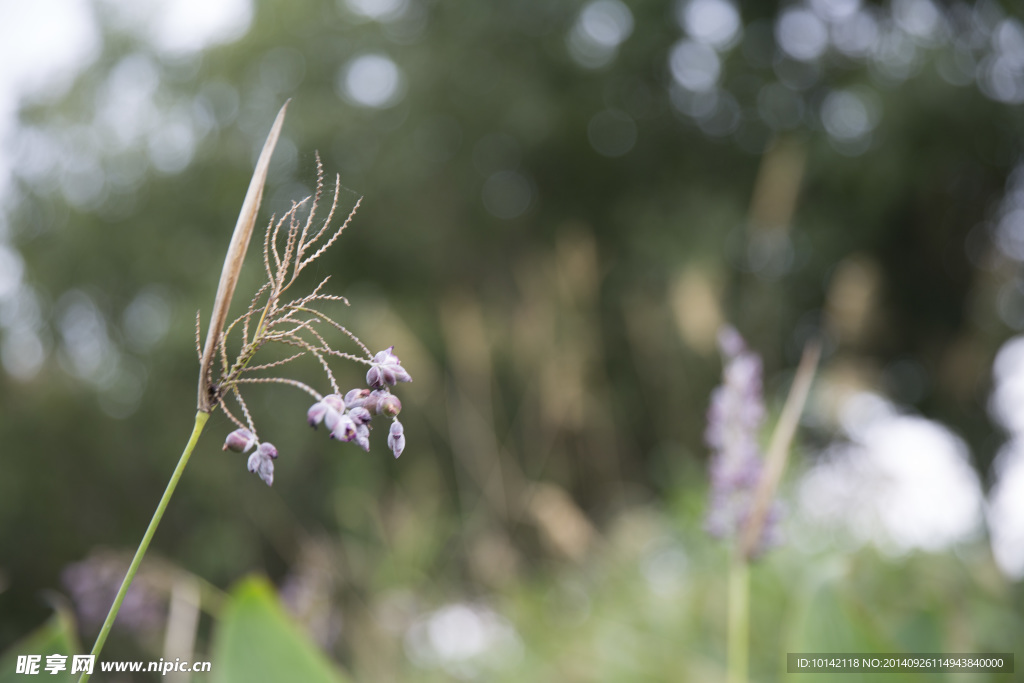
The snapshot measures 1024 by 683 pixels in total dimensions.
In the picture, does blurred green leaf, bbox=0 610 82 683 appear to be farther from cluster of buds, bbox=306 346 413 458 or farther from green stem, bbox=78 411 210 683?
cluster of buds, bbox=306 346 413 458

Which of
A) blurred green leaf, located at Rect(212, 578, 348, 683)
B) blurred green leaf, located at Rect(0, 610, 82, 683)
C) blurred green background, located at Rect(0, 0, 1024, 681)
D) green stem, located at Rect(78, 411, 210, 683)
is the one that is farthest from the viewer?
blurred green background, located at Rect(0, 0, 1024, 681)

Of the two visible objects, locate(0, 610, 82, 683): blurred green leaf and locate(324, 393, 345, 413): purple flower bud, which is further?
locate(0, 610, 82, 683): blurred green leaf

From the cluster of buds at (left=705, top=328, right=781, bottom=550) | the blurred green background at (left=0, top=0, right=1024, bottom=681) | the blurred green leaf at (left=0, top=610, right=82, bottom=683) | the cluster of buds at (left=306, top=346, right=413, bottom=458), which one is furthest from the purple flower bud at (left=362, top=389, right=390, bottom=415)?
the blurred green background at (left=0, top=0, right=1024, bottom=681)

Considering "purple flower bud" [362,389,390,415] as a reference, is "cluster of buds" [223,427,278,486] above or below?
below

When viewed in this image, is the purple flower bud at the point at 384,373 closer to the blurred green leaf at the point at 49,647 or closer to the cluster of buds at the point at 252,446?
the cluster of buds at the point at 252,446

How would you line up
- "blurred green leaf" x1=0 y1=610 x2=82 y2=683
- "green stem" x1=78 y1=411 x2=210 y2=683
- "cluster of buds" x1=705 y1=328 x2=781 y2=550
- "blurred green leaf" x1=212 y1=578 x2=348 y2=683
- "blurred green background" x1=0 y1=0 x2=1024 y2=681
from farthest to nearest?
"blurred green background" x1=0 y1=0 x2=1024 y2=681 → "cluster of buds" x1=705 y1=328 x2=781 y2=550 → "blurred green leaf" x1=212 y1=578 x2=348 y2=683 → "blurred green leaf" x1=0 y1=610 x2=82 y2=683 → "green stem" x1=78 y1=411 x2=210 y2=683

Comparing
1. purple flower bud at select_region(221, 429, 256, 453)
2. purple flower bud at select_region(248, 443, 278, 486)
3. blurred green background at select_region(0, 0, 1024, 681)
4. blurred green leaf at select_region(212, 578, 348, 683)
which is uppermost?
blurred green background at select_region(0, 0, 1024, 681)

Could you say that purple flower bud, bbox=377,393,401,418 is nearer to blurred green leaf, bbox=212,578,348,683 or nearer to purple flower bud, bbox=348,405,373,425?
purple flower bud, bbox=348,405,373,425
